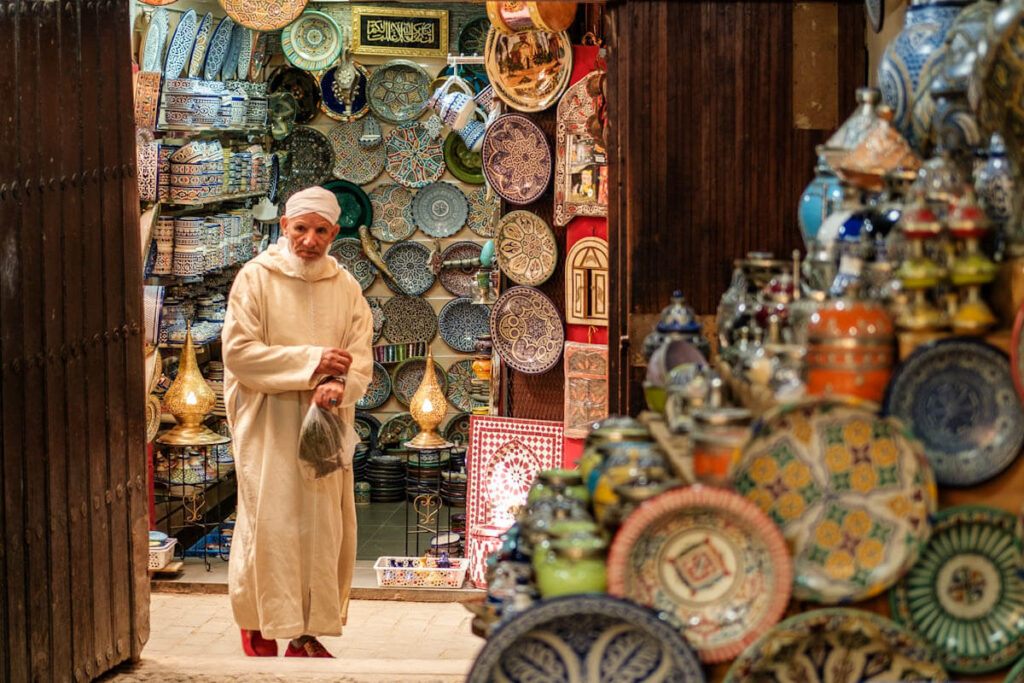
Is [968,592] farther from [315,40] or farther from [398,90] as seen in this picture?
[398,90]

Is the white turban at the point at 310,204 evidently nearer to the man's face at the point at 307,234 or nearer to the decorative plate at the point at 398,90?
the man's face at the point at 307,234

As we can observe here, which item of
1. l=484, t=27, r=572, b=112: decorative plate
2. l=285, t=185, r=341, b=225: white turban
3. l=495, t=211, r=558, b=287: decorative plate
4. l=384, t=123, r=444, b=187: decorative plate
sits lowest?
l=495, t=211, r=558, b=287: decorative plate

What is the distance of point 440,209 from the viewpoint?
913 centimetres

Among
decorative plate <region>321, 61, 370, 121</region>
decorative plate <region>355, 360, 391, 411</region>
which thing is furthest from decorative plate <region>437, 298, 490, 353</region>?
decorative plate <region>321, 61, 370, 121</region>

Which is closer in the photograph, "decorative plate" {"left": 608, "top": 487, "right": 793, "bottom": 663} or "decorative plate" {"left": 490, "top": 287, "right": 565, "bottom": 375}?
"decorative plate" {"left": 608, "top": 487, "right": 793, "bottom": 663}

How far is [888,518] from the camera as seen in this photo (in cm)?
220

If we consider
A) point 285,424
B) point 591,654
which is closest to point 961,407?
point 591,654

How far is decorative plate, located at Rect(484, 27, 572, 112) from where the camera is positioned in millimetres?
5738

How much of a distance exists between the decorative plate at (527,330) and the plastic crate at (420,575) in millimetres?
954

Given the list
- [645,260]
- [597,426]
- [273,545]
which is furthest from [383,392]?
[597,426]

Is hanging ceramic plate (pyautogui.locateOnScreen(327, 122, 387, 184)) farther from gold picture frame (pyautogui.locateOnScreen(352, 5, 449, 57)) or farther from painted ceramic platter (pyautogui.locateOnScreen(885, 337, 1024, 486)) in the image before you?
painted ceramic platter (pyautogui.locateOnScreen(885, 337, 1024, 486))

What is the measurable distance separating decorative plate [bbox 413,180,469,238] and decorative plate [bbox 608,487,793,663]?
703cm

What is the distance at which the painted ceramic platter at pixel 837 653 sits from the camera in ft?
7.00

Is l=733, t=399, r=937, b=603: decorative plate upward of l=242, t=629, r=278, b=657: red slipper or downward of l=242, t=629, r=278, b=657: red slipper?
upward
